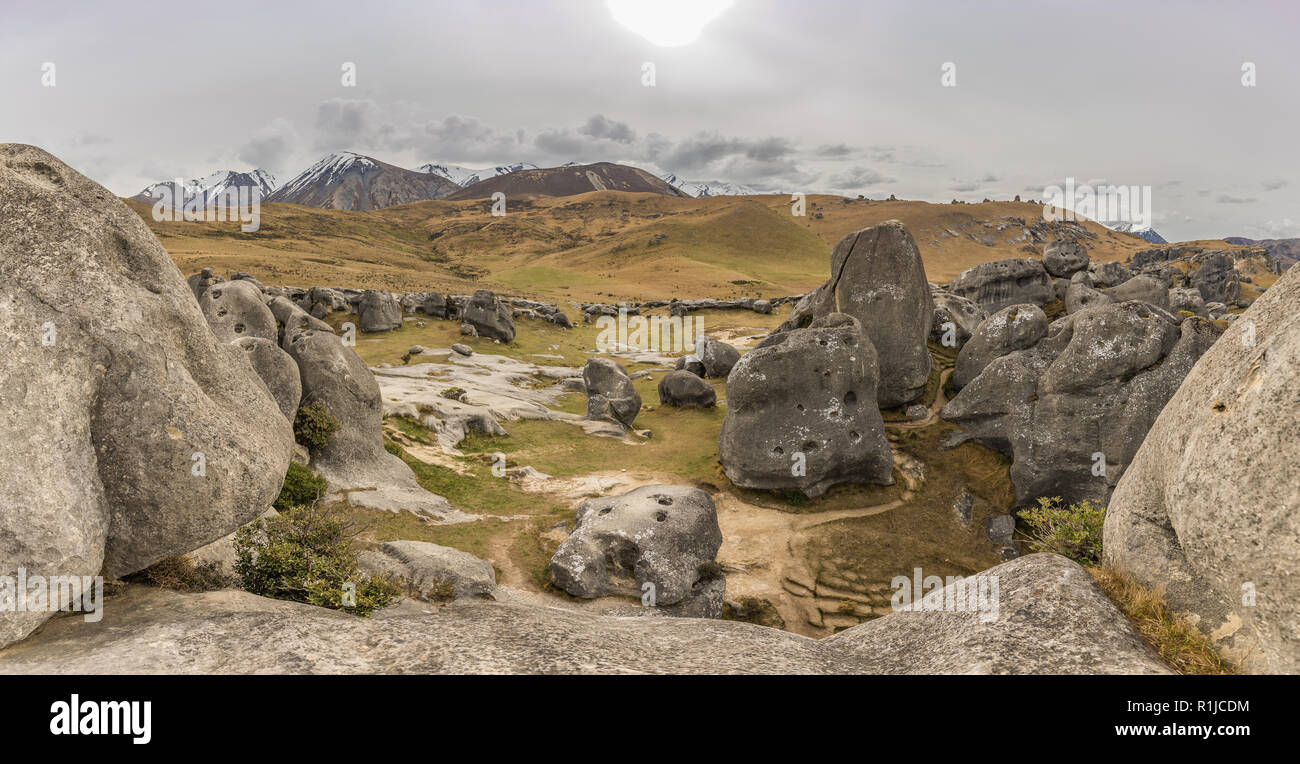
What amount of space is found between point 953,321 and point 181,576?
115 feet

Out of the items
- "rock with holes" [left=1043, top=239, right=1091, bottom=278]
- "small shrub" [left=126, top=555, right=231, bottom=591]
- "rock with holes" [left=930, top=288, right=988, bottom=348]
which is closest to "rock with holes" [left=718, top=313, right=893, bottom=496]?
"rock with holes" [left=930, top=288, right=988, bottom=348]

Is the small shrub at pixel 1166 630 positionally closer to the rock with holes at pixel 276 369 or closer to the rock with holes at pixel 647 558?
the rock with holes at pixel 647 558

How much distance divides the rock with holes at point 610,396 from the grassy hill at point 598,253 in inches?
2303

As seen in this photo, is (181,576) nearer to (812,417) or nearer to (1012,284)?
(812,417)

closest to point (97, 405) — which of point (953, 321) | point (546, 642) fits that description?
point (546, 642)

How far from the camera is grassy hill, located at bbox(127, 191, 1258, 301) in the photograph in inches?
3880

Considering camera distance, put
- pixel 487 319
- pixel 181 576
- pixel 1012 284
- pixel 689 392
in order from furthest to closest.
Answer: pixel 487 319 → pixel 1012 284 → pixel 689 392 → pixel 181 576

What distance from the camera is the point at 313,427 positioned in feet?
65.5

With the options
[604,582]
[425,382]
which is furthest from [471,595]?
[425,382]

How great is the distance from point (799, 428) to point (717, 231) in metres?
159

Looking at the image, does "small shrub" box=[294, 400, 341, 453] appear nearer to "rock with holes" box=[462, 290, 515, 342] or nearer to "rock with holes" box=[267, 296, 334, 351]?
"rock with holes" box=[267, 296, 334, 351]

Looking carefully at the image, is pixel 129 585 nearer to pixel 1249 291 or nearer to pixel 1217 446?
pixel 1217 446

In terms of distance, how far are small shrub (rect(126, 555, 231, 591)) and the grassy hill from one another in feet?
256

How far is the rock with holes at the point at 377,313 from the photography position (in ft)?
170
